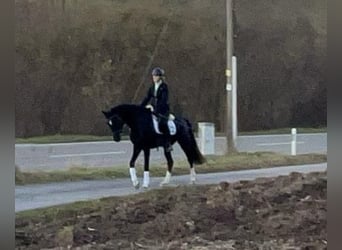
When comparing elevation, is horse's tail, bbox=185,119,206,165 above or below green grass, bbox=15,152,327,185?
above

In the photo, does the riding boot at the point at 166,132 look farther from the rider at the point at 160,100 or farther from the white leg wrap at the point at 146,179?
the white leg wrap at the point at 146,179

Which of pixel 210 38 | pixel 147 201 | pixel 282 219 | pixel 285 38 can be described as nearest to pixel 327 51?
pixel 285 38

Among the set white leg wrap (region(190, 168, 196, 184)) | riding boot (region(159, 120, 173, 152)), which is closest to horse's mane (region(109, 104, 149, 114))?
riding boot (region(159, 120, 173, 152))

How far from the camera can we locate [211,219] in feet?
13.0

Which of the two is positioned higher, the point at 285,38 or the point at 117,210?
the point at 285,38

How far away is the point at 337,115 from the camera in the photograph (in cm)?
391

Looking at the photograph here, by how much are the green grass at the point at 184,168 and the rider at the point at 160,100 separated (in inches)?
4.9

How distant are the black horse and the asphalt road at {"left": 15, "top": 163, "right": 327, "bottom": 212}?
0.14 feet

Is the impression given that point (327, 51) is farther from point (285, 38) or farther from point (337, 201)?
point (337, 201)

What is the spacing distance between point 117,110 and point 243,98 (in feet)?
1.90

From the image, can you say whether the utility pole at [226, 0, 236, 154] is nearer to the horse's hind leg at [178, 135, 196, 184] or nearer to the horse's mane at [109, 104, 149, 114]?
the horse's hind leg at [178, 135, 196, 184]

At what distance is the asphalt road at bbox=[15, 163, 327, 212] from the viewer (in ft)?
12.7

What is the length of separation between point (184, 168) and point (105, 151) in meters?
0.36

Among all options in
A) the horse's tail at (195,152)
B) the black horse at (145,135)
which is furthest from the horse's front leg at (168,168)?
the horse's tail at (195,152)
